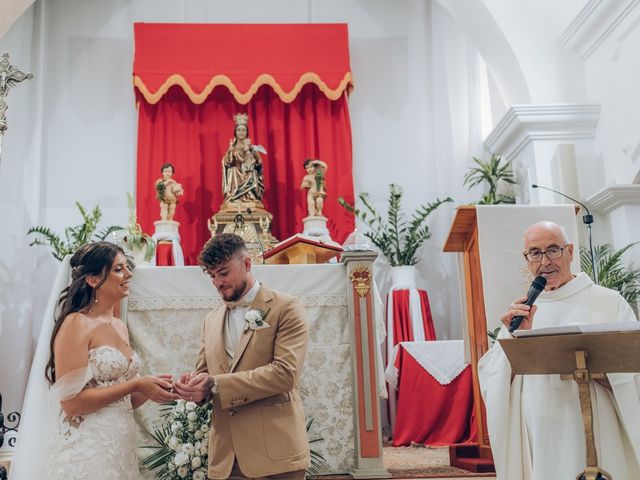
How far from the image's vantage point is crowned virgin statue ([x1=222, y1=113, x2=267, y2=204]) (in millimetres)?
7922

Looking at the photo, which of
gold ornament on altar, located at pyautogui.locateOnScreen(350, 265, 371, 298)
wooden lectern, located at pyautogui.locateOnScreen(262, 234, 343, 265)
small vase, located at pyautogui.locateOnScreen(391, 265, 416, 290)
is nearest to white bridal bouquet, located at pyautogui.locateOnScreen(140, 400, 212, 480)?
gold ornament on altar, located at pyautogui.locateOnScreen(350, 265, 371, 298)

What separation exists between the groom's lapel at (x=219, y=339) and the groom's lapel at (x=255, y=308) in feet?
0.27

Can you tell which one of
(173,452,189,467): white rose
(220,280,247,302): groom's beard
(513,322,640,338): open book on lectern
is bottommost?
(173,452,189,467): white rose

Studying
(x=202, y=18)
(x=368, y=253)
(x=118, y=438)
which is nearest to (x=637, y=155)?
(x=368, y=253)

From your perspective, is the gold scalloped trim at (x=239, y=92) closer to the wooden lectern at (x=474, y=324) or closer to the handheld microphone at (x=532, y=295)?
the wooden lectern at (x=474, y=324)

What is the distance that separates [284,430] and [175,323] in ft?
6.19

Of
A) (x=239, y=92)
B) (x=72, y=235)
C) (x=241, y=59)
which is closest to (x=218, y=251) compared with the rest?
(x=72, y=235)

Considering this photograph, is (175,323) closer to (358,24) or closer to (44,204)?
(44,204)

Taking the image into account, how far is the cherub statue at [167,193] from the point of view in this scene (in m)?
7.88

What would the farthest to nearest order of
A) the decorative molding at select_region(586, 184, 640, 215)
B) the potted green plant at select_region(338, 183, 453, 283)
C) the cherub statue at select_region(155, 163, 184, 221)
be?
the potted green plant at select_region(338, 183, 453, 283) < the cherub statue at select_region(155, 163, 184, 221) < the decorative molding at select_region(586, 184, 640, 215)

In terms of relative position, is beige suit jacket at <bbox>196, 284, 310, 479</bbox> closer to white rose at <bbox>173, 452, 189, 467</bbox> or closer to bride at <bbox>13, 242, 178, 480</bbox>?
bride at <bbox>13, 242, 178, 480</bbox>

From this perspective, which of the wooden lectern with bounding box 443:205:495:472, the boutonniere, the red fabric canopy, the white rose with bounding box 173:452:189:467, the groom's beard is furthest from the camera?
the red fabric canopy

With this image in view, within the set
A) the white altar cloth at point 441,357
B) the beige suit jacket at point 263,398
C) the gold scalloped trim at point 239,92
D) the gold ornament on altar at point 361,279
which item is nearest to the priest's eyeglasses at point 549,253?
the beige suit jacket at point 263,398

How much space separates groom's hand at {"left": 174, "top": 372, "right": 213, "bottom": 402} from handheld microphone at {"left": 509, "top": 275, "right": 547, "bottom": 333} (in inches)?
47.2
